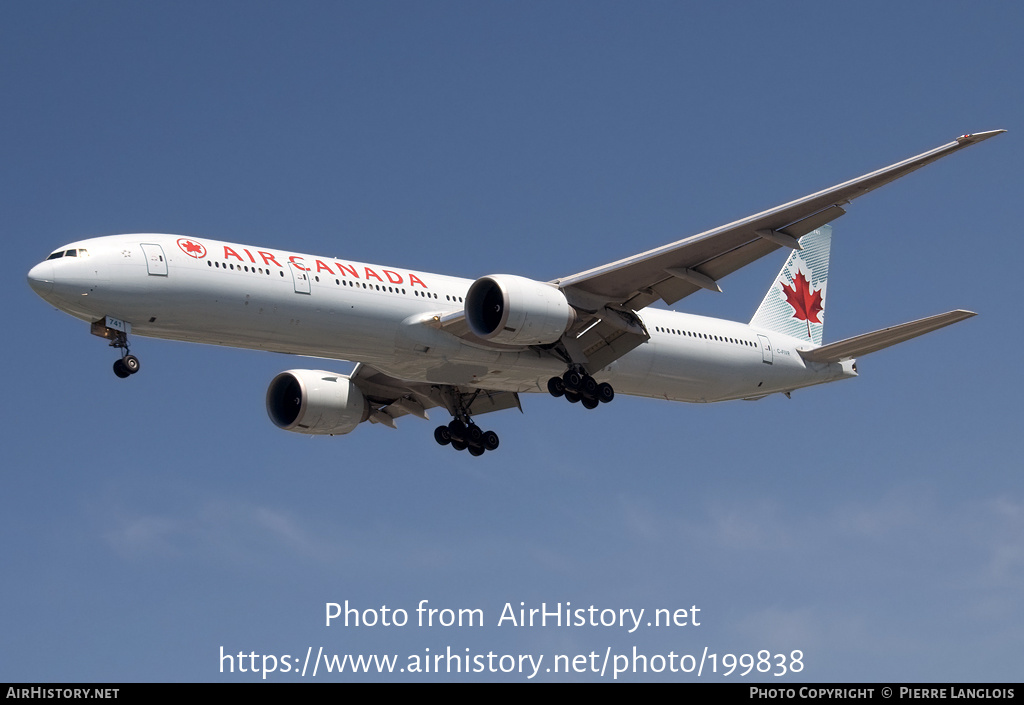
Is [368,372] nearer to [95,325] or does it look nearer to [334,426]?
[334,426]

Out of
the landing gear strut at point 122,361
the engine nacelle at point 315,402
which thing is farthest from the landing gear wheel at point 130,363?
the engine nacelle at point 315,402

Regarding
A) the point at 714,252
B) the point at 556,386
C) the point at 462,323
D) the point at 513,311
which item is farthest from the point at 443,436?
the point at 714,252

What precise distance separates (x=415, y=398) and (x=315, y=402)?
10.1 feet

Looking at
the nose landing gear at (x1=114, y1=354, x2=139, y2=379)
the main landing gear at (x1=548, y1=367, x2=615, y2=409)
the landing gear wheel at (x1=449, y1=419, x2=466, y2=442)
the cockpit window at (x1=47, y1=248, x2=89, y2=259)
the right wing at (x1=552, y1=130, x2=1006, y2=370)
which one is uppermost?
the right wing at (x1=552, y1=130, x2=1006, y2=370)

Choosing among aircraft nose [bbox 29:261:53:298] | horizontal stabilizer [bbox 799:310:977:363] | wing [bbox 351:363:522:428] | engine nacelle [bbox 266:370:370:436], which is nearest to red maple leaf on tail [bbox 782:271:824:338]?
horizontal stabilizer [bbox 799:310:977:363]

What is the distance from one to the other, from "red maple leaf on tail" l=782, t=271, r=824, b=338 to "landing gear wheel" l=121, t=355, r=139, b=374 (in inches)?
875

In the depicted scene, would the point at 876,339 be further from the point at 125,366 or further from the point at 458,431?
the point at 125,366

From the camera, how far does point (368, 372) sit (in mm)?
38031

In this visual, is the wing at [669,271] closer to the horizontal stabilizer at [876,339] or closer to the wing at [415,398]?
the wing at [415,398]

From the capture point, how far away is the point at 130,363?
28656 mm

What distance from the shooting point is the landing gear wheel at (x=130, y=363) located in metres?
28.6

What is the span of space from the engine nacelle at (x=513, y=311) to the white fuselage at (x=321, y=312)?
109 centimetres

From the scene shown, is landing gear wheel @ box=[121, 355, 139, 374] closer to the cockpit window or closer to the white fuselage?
the white fuselage

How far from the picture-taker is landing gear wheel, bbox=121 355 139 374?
2859cm
